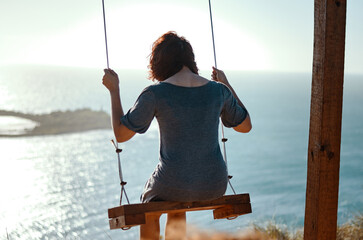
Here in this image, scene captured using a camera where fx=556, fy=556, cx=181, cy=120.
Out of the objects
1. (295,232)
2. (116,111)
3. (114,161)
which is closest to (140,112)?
(116,111)

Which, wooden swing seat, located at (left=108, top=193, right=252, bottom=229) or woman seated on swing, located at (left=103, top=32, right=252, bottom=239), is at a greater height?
woman seated on swing, located at (left=103, top=32, right=252, bottom=239)

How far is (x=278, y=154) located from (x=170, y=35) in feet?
80.9

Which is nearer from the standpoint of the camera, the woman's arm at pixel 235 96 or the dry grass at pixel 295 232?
the woman's arm at pixel 235 96

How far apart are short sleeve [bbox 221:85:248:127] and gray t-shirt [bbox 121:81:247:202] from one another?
0.08m

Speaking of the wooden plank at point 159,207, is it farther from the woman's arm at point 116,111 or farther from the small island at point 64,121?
the small island at point 64,121

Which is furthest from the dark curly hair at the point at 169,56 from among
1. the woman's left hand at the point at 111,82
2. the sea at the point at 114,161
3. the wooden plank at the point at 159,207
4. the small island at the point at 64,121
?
the small island at the point at 64,121

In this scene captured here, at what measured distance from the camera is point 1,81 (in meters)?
33.0

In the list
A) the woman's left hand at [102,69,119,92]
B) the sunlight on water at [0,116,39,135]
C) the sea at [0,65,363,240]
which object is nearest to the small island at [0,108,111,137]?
the sunlight on water at [0,116,39,135]

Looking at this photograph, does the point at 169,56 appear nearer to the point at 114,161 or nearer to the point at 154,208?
the point at 154,208

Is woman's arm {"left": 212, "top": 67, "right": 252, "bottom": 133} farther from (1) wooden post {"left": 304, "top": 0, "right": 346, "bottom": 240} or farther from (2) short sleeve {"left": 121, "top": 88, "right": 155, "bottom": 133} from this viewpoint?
(2) short sleeve {"left": 121, "top": 88, "right": 155, "bottom": 133}

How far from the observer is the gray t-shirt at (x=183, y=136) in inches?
83.6

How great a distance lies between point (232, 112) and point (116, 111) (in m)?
0.49

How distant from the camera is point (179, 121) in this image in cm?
213

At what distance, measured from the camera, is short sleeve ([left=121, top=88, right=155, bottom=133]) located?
6.91ft
